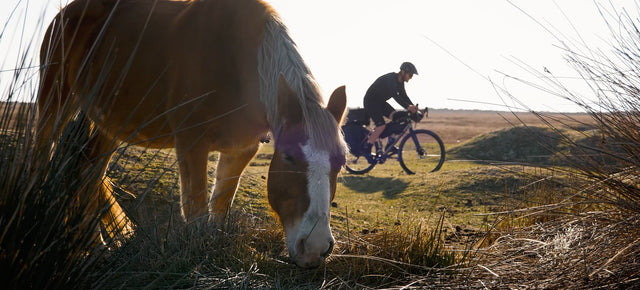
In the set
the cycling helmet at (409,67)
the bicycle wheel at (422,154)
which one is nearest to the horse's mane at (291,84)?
the cycling helmet at (409,67)

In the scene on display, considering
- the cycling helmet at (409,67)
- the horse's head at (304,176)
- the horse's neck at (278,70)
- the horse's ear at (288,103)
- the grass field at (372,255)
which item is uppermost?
the cycling helmet at (409,67)

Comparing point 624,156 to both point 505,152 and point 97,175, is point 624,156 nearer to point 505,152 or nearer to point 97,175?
point 97,175

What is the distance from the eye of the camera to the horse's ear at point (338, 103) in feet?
8.47

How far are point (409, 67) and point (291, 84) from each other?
702cm

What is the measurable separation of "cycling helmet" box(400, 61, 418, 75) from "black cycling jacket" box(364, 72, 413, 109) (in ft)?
0.76

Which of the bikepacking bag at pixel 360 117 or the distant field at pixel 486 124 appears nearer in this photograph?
the distant field at pixel 486 124

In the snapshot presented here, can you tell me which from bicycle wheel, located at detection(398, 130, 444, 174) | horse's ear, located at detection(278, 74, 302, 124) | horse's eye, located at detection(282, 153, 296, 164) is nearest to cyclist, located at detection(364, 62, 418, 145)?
bicycle wheel, located at detection(398, 130, 444, 174)

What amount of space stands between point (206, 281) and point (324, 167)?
0.70 metres

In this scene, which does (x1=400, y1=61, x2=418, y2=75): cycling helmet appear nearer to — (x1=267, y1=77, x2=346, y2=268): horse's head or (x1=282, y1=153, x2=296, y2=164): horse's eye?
(x1=267, y1=77, x2=346, y2=268): horse's head

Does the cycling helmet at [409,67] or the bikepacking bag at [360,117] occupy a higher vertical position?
the cycling helmet at [409,67]

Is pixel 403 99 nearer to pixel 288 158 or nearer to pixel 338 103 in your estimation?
pixel 338 103

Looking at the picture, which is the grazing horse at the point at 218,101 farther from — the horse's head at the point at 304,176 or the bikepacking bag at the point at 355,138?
the bikepacking bag at the point at 355,138

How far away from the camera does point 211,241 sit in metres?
2.39

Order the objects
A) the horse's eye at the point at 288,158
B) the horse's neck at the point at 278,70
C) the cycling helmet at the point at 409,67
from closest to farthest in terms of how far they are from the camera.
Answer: the horse's eye at the point at 288,158, the horse's neck at the point at 278,70, the cycling helmet at the point at 409,67
